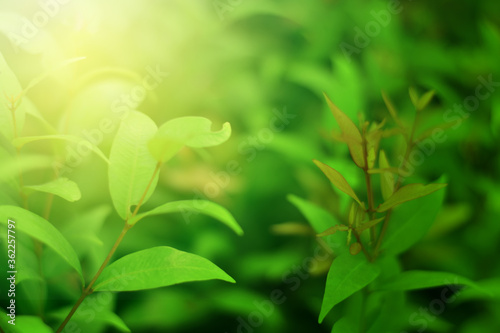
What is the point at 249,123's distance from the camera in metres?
0.90

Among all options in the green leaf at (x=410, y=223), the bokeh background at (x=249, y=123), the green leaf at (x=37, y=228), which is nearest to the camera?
the green leaf at (x=37, y=228)

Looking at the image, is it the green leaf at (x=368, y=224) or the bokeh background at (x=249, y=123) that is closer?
the green leaf at (x=368, y=224)

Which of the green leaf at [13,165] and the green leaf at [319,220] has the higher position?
the green leaf at [13,165]

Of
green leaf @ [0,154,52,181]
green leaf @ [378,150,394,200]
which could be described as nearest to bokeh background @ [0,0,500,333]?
green leaf @ [0,154,52,181]

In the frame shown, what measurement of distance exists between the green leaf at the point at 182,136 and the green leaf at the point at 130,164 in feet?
0.08

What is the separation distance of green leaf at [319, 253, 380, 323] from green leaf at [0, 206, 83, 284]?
231 mm

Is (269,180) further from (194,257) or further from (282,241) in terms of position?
(194,257)

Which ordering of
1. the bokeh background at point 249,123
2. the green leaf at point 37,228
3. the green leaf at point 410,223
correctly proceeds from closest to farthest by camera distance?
the green leaf at point 37,228 → the green leaf at point 410,223 → the bokeh background at point 249,123

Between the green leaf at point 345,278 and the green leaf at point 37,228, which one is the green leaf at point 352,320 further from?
the green leaf at point 37,228

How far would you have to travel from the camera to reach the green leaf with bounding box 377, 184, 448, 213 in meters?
0.42

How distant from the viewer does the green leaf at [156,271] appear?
0.40m

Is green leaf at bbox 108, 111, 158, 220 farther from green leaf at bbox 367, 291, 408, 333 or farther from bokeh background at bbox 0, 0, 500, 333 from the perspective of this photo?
green leaf at bbox 367, 291, 408, 333

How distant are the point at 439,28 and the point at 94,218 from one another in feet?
3.60

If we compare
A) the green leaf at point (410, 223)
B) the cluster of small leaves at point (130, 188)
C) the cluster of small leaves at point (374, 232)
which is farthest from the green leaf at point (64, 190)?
the green leaf at point (410, 223)
